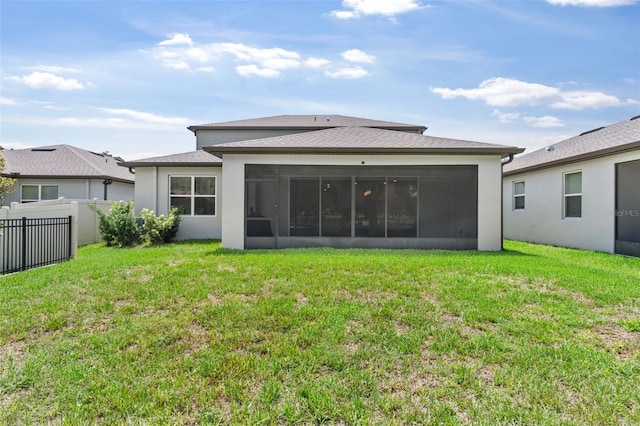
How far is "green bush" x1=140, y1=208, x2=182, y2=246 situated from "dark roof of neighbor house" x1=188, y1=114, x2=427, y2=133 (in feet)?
22.7

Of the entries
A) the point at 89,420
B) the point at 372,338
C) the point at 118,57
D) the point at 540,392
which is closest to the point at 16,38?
the point at 118,57

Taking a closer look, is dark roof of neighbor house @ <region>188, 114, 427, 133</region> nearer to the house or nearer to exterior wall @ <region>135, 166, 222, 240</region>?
exterior wall @ <region>135, 166, 222, 240</region>

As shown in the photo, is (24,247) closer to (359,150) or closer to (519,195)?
(359,150)

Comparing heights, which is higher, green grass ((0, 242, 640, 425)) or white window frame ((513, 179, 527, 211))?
white window frame ((513, 179, 527, 211))

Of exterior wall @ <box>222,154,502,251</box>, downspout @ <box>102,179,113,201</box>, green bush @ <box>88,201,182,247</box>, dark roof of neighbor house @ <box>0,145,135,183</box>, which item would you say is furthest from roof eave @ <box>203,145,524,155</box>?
dark roof of neighbor house @ <box>0,145,135,183</box>

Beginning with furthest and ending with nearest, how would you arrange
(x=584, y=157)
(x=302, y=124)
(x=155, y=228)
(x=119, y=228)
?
(x=302, y=124) → (x=155, y=228) → (x=119, y=228) → (x=584, y=157)

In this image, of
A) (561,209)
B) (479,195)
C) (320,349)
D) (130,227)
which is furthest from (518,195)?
(130,227)

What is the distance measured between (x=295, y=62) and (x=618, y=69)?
1336 cm

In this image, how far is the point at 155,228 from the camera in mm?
12531

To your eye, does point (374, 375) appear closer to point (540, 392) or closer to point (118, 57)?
point (540, 392)

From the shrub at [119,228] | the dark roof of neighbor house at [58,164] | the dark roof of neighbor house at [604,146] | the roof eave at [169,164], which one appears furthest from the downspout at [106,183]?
the dark roof of neighbor house at [604,146]

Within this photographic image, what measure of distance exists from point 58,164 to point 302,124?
45.2 ft

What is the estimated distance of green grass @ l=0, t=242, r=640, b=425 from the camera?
2.98m

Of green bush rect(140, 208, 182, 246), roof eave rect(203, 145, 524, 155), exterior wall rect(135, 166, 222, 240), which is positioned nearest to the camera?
roof eave rect(203, 145, 524, 155)
